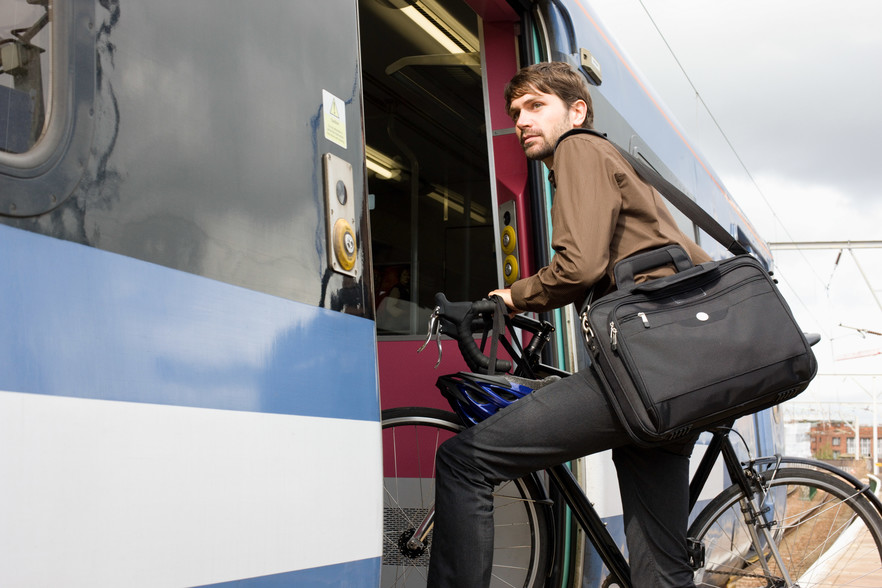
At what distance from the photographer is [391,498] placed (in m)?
3.02

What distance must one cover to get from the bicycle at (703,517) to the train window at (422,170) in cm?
182

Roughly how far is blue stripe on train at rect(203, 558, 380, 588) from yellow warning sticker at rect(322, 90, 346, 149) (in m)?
0.88

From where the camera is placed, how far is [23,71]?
1.23 m

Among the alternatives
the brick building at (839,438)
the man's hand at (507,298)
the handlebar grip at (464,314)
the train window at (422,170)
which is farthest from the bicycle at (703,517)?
the brick building at (839,438)

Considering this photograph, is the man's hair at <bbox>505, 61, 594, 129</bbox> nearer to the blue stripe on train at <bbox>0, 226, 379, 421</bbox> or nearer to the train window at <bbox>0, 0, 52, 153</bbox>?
the blue stripe on train at <bbox>0, 226, 379, 421</bbox>

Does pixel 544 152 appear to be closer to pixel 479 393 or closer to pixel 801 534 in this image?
pixel 479 393

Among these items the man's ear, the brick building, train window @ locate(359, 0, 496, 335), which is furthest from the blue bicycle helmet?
the brick building

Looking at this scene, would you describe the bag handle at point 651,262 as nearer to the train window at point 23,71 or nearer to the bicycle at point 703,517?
the bicycle at point 703,517

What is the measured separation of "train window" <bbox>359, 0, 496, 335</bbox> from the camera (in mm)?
4828

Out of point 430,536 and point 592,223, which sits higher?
point 592,223

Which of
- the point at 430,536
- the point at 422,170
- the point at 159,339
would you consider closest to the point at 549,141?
the point at 430,536

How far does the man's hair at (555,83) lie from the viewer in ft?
7.95

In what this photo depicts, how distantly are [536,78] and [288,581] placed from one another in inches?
59.0

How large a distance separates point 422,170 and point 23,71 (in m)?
4.50
